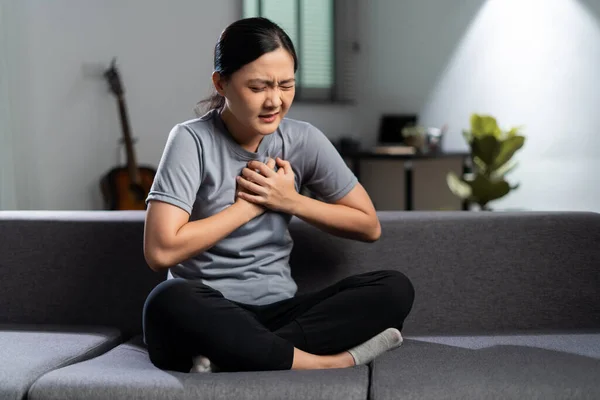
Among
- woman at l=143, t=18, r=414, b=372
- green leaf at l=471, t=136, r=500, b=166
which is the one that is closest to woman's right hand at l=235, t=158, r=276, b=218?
woman at l=143, t=18, r=414, b=372

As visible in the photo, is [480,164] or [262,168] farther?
[480,164]

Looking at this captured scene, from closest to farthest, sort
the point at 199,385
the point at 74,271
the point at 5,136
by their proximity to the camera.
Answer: the point at 199,385
the point at 74,271
the point at 5,136

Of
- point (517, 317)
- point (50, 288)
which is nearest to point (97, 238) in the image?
point (50, 288)

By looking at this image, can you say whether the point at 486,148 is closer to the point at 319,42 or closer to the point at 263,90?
the point at 319,42

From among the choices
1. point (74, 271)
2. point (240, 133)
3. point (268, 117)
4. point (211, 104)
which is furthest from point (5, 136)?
point (268, 117)

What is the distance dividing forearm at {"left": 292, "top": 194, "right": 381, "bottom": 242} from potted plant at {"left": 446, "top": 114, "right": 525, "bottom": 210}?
2524 mm

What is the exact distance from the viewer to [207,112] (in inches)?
76.2

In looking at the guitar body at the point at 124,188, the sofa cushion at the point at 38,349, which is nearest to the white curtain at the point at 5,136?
the guitar body at the point at 124,188

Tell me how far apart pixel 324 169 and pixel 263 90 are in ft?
0.90

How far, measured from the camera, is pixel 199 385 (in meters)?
1.49

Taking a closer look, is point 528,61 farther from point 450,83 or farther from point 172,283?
point 172,283

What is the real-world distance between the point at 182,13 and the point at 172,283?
12.4 ft

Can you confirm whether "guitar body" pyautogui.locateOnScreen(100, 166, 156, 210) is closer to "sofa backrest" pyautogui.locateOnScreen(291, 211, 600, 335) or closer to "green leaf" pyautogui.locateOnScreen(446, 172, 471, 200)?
"green leaf" pyautogui.locateOnScreen(446, 172, 471, 200)

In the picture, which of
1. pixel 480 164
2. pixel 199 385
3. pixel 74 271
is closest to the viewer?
pixel 199 385
